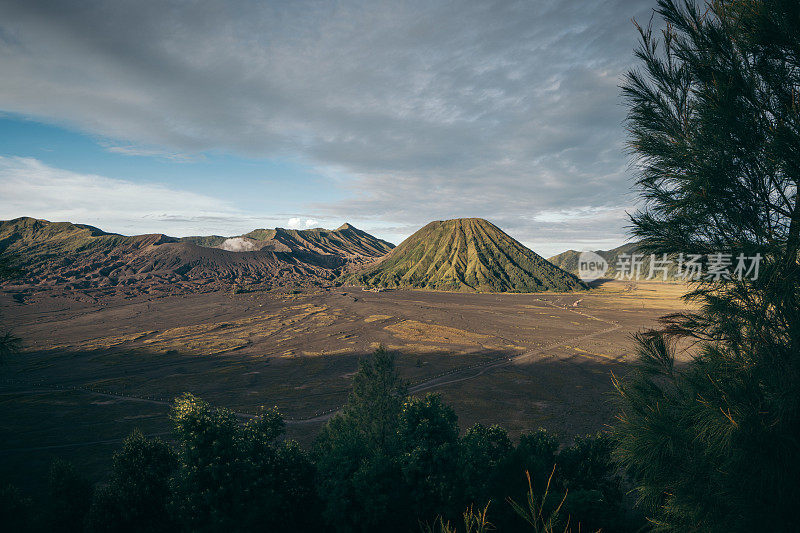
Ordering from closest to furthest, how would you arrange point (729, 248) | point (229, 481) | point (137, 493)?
point (729, 248) < point (229, 481) < point (137, 493)

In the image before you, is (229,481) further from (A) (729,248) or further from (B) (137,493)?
(A) (729,248)

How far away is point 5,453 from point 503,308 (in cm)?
15279

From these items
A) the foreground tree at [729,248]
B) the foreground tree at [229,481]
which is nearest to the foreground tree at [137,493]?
the foreground tree at [229,481]

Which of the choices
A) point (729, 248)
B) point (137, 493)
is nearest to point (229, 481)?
point (137, 493)

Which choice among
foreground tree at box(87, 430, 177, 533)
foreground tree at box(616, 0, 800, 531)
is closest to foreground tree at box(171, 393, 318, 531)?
foreground tree at box(87, 430, 177, 533)

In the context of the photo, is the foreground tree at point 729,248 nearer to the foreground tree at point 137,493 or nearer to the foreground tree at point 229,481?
the foreground tree at point 229,481

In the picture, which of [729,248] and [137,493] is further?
[137,493]

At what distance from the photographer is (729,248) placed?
7609 millimetres

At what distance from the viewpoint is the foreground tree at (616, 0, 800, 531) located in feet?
22.3

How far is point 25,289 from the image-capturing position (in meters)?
185

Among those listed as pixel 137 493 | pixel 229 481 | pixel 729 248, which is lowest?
pixel 137 493

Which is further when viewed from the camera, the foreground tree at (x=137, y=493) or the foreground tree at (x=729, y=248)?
the foreground tree at (x=137, y=493)

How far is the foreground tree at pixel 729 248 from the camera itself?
6.80m

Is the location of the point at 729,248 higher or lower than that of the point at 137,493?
higher
